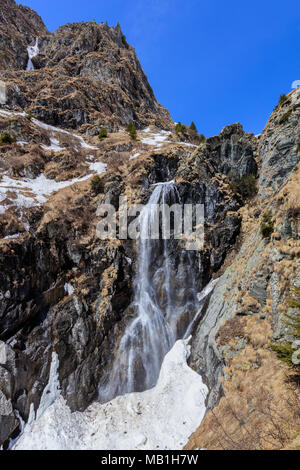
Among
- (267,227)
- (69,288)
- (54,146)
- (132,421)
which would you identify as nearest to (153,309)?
(132,421)

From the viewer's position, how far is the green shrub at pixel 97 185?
2347cm

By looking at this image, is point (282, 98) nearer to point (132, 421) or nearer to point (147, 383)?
point (147, 383)

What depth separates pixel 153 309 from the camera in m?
16.9

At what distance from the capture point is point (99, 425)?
11.8m

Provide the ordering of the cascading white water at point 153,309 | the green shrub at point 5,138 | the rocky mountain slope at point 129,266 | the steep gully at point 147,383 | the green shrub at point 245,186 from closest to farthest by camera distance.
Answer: the rocky mountain slope at point 129,266, the steep gully at point 147,383, the cascading white water at point 153,309, the green shrub at point 245,186, the green shrub at point 5,138

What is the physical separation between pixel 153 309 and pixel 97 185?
1532 centimetres

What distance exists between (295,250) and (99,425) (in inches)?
588

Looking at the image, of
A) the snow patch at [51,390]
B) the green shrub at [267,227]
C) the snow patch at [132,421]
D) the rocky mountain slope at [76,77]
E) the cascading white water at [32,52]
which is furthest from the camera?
the cascading white water at [32,52]

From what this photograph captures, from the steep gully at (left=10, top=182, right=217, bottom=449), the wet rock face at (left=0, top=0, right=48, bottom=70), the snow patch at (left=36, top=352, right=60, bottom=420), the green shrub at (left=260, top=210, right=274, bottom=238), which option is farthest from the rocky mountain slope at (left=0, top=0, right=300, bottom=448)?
the wet rock face at (left=0, top=0, right=48, bottom=70)

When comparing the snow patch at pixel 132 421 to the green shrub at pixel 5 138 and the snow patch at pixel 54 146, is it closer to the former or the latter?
the green shrub at pixel 5 138

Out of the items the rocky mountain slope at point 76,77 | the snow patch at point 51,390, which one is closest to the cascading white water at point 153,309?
the snow patch at point 51,390

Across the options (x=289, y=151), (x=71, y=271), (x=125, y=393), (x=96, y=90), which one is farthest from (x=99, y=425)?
(x=96, y=90)

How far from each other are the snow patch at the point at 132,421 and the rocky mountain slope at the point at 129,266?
0.77m

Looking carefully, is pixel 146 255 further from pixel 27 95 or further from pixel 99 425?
pixel 27 95
